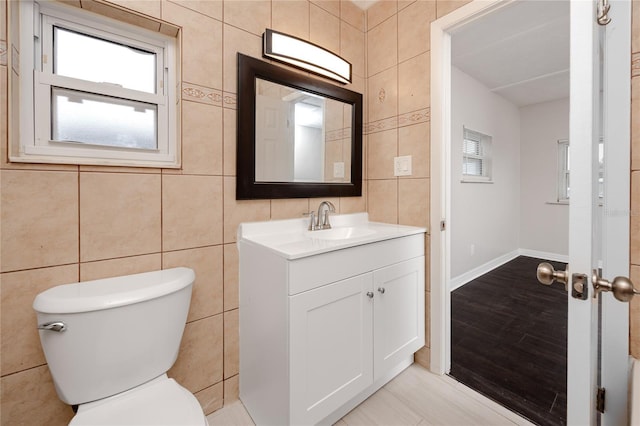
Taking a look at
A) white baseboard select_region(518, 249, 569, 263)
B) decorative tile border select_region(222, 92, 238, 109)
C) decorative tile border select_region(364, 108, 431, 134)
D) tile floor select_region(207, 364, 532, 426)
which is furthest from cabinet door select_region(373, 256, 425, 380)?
white baseboard select_region(518, 249, 569, 263)

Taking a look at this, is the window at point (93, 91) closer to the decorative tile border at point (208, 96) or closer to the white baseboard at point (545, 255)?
the decorative tile border at point (208, 96)

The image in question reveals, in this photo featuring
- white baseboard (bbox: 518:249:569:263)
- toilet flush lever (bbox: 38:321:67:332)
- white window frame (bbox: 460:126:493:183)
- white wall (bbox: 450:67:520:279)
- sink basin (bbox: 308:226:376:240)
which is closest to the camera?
toilet flush lever (bbox: 38:321:67:332)

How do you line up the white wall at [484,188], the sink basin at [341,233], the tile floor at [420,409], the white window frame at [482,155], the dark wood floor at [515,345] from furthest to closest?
the white window frame at [482,155] < the white wall at [484,188] < the sink basin at [341,233] < the dark wood floor at [515,345] < the tile floor at [420,409]

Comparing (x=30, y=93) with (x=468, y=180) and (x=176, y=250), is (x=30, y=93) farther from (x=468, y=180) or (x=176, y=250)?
(x=468, y=180)

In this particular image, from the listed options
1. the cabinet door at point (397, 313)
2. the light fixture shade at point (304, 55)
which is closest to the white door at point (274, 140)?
the light fixture shade at point (304, 55)

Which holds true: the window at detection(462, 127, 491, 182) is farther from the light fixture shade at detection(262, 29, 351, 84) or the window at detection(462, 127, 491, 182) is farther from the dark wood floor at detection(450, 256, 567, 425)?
the light fixture shade at detection(262, 29, 351, 84)

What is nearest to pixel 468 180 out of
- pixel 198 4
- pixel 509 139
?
pixel 509 139

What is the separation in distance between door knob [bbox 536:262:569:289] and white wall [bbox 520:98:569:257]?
4482mm

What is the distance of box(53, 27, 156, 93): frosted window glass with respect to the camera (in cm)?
109

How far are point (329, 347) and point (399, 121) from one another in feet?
4.57

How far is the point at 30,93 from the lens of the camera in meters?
1.02

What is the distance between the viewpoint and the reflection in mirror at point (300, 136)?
1.50 metres

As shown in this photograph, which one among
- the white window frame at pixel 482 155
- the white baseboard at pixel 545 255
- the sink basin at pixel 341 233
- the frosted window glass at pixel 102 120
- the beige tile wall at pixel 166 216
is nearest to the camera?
the beige tile wall at pixel 166 216

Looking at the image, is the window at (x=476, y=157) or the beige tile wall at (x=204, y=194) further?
the window at (x=476, y=157)
